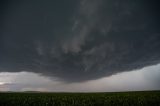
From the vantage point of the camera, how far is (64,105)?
53.7 feet

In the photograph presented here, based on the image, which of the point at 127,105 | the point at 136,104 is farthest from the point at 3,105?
the point at 136,104

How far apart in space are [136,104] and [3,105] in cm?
1381

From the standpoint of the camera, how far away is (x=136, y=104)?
1738 centimetres

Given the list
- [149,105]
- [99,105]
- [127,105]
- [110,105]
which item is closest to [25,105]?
[99,105]

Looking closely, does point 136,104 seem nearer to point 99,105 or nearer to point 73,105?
point 99,105

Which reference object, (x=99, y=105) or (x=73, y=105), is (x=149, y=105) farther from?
(x=73, y=105)

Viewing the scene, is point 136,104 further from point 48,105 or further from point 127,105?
point 48,105

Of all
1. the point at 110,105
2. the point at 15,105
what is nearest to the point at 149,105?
the point at 110,105

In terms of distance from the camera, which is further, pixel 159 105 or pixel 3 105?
pixel 3 105

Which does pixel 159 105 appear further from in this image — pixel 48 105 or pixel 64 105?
pixel 48 105

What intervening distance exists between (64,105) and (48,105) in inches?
72.8

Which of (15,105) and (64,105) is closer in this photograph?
(64,105)

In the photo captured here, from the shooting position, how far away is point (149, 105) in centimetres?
1700

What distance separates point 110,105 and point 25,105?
8502mm
